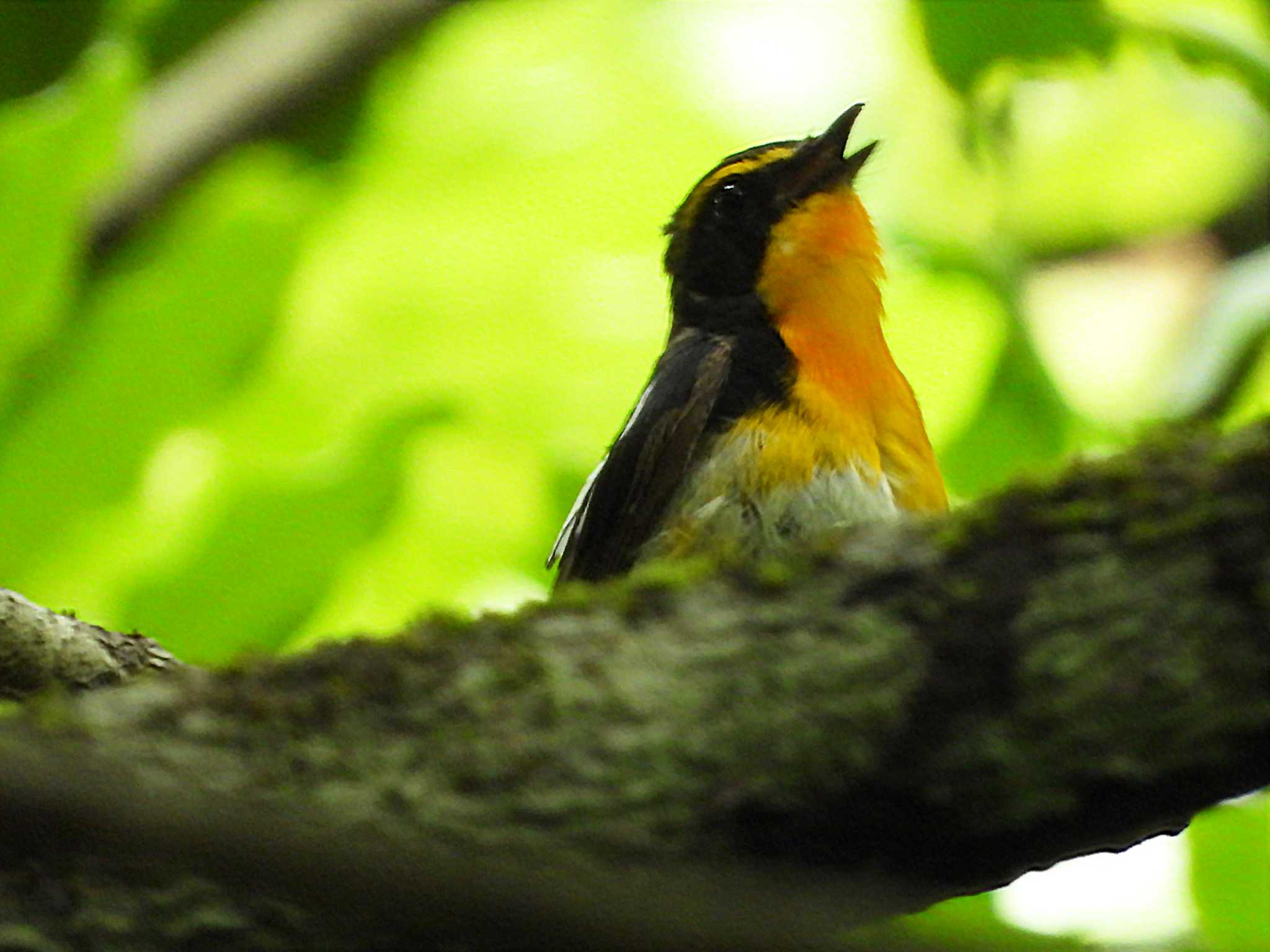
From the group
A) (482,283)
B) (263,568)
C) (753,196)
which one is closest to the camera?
(263,568)

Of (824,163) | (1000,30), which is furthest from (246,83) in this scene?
(1000,30)

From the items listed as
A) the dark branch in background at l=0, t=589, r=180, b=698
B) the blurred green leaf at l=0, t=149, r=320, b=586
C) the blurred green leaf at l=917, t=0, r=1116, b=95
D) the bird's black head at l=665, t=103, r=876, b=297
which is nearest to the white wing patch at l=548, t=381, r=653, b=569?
the bird's black head at l=665, t=103, r=876, b=297

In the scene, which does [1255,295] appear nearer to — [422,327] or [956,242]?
[956,242]

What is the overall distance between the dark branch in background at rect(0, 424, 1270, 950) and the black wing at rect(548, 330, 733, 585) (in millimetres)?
1915

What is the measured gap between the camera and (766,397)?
421 cm

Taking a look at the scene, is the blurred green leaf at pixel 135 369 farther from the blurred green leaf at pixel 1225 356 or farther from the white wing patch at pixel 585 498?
the blurred green leaf at pixel 1225 356

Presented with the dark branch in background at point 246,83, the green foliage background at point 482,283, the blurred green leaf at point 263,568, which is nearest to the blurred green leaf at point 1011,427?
the green foliage background at point 482,283

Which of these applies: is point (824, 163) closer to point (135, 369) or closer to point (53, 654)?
point (135, 369)

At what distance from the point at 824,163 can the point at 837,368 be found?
3.47ft

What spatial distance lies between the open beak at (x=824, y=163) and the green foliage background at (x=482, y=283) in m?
0.33

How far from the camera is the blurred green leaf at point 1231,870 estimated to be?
4355 millimetres

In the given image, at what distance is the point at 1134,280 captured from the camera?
287 inches

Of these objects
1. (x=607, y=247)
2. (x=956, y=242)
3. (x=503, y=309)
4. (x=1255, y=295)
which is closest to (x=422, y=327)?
(x=503, y=309)

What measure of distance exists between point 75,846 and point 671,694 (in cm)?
124
